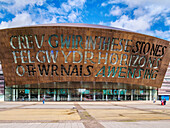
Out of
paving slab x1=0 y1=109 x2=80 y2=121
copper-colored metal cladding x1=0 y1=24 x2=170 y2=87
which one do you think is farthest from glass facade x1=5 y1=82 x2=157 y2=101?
paving slab x1=0 y1=109 x2=80 y2=121

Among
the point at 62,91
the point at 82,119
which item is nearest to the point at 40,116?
the point at 82,119

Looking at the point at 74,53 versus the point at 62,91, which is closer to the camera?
the point at 74,53

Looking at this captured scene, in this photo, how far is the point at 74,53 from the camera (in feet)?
135

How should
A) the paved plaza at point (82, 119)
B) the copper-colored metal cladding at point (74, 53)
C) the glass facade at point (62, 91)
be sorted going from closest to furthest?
the paved plaza at point (82, 119)
the copper-colored metal cladding at point (74, 53)
the glass facade at point (62, 91)

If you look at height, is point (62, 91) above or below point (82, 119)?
below

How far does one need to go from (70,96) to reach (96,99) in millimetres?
7086

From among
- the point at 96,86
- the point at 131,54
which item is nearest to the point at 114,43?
the point at 131,54

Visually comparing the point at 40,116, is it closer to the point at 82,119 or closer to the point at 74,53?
the point at 82,119

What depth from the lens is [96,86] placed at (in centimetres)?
4772

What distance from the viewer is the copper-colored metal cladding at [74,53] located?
39.9m

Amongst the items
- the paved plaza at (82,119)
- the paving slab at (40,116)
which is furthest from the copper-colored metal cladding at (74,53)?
the paving slab at (40,116)

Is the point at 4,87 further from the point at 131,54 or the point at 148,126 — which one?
the point at 148,126

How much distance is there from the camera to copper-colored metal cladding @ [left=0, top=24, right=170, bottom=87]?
3991 centimetres

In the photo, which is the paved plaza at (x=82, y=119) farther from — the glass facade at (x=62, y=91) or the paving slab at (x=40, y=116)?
the glass facade at (x=62, y=91)
